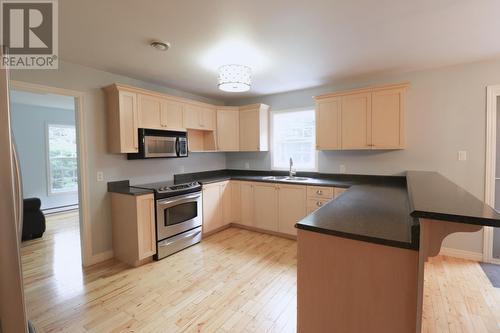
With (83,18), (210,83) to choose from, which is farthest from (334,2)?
(210,83)

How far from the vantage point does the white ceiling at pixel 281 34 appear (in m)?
1.79

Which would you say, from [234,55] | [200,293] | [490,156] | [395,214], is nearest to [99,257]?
[200,293]

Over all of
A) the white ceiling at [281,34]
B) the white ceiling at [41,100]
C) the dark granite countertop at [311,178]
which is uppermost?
the white ceiling at [41,100]

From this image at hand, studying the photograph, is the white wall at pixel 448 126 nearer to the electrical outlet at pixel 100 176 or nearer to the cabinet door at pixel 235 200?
the cabinet door at pixel 235 200

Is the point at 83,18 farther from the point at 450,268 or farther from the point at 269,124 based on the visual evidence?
the point at 450,268

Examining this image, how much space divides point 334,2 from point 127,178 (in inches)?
127

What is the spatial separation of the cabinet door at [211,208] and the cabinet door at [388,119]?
2.56 metres

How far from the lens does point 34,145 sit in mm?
5383

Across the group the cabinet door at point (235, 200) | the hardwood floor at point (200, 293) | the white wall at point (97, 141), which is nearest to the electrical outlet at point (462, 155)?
the hardwood floor at point (200, 293)

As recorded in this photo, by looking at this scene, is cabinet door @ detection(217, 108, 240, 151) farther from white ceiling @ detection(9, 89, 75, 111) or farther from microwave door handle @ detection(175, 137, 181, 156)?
white ceiling @ detection(9, 89, 75, 111)

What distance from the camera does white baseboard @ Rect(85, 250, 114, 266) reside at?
2988 millimetres

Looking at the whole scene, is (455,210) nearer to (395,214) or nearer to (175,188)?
(395,214)

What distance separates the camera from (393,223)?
1.44m

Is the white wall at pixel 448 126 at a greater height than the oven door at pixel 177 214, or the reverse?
the white wall at pixel 448 126
